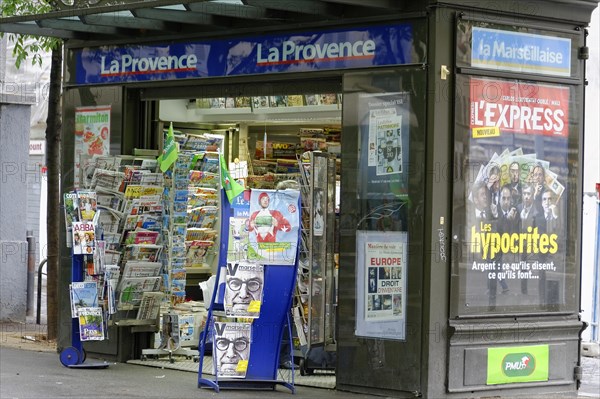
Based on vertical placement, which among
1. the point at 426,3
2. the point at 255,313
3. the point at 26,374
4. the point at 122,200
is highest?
the point at 426,3

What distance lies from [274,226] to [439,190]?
146 centimetres

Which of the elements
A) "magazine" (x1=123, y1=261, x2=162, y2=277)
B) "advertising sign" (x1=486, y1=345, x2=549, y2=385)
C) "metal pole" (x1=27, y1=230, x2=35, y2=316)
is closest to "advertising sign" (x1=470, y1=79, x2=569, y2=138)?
"advertising sign" (x1=486, y1=345, x2=549, y2=385)

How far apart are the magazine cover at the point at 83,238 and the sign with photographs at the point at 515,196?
3.55 meters

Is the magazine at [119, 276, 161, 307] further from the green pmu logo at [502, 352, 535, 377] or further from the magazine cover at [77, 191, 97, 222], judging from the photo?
the green pmu logo at [502, 352, 535, 377]

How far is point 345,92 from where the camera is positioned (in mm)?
9961

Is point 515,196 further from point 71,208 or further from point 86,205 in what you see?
point 71,208

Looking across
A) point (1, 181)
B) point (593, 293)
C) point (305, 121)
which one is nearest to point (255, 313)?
point (305, 121)

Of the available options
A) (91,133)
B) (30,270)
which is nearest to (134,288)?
(91,133)

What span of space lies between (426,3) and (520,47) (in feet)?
3.32

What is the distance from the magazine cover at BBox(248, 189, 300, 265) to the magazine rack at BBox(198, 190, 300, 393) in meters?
0.12

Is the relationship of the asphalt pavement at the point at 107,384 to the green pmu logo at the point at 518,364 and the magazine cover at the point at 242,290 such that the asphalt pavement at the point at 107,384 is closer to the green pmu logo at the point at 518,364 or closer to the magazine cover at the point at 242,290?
the magazine cover at the point at 242,290

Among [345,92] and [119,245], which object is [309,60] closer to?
[345,92]

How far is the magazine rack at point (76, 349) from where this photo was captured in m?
10.9

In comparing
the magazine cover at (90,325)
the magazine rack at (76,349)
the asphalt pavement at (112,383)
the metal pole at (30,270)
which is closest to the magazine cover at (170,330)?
the asphalt pavement at (112,383)
